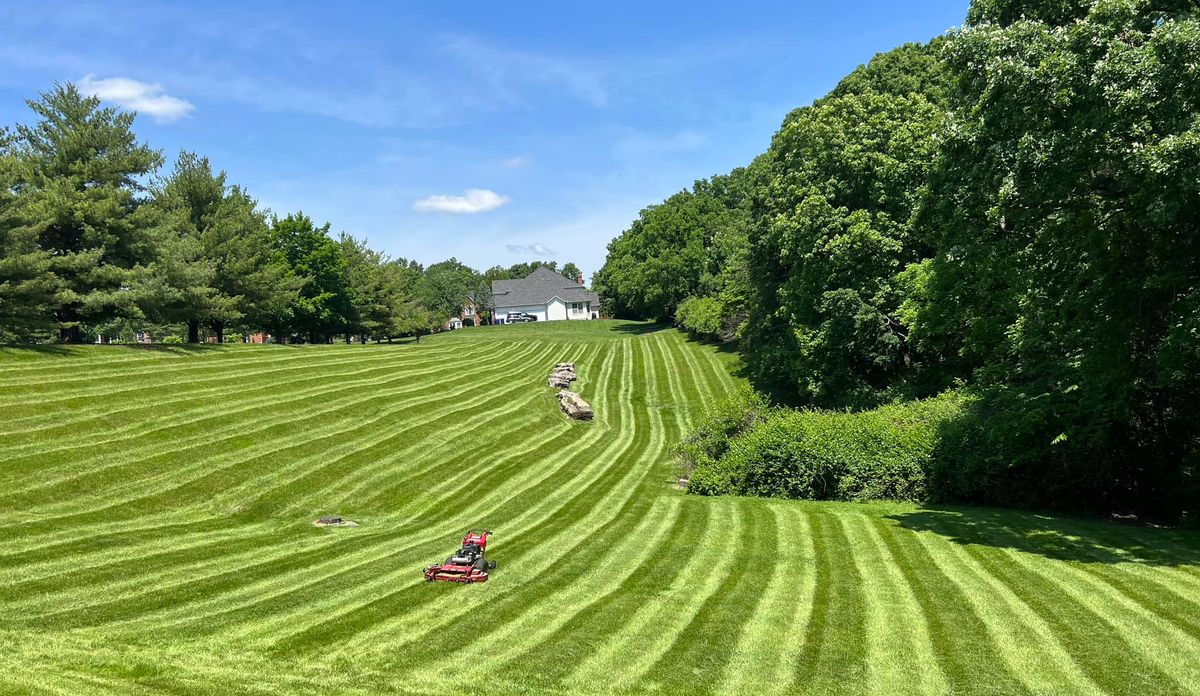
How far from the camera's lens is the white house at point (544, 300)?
132 meters

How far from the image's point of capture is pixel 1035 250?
1617 centimetres

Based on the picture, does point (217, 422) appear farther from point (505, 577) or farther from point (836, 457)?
point (836, 457)

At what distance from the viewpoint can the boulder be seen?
37.4 m

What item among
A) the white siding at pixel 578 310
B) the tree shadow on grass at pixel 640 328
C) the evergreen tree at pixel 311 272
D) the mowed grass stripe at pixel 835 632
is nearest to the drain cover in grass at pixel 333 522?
the mowed grass stripe at pixel 835 632

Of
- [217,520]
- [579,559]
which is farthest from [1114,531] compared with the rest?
[217,520]

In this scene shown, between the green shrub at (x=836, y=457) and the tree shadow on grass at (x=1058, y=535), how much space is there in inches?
86.9

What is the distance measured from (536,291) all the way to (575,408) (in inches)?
3858

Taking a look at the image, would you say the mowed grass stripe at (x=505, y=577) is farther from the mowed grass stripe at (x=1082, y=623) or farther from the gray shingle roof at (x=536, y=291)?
the gray shingle roof at (x=536, y=291)

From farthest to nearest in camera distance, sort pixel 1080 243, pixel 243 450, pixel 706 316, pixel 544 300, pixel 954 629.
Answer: pixel 544 300
pixel 706 316
pixel 243 450
pixel 1080 243
pixel 954 629

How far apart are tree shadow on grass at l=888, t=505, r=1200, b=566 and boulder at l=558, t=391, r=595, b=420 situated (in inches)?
826

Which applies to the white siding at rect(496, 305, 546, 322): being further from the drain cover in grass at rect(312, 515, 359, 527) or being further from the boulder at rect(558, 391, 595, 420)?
the drain cover in grass at rect(312, 515, 359, 527)

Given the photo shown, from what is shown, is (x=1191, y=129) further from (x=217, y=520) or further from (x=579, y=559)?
(x=217, y=520)

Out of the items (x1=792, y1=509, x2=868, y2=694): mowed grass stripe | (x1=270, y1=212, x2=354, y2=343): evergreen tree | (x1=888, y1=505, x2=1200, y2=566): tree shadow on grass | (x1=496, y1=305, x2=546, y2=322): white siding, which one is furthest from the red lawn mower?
(x1=496, y1=305, x2=546, y2=322): white siding

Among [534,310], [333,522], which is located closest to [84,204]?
[333,522]
